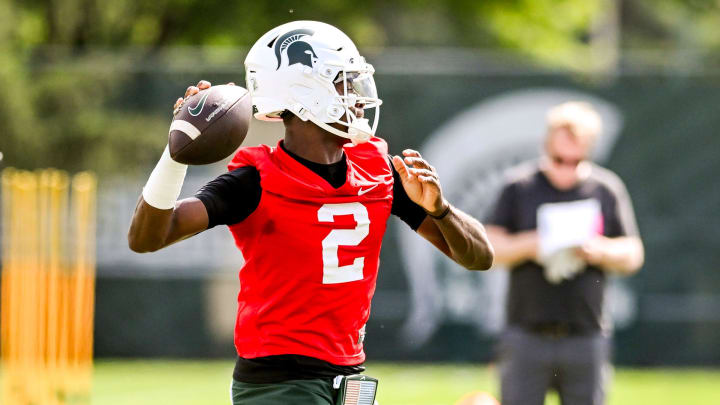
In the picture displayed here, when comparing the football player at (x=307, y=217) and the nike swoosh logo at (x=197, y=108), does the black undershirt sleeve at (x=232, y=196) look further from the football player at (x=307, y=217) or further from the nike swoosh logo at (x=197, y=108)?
the nike swoosh logo at (x=197, y=108)

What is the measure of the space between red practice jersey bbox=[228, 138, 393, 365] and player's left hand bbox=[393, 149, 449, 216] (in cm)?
18

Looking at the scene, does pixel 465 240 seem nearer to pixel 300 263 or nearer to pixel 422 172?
pixel 422 172

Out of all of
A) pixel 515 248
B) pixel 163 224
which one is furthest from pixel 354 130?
pixel 515 248

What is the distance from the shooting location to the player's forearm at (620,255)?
612 cm

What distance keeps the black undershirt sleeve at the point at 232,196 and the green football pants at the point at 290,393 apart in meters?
0.51

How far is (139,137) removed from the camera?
39.9 feet

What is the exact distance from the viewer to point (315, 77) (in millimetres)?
3869

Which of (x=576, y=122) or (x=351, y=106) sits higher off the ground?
(x=576, y=122)

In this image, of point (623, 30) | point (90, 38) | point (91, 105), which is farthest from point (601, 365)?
point (623, 30)

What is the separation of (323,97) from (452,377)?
7633 millimetres

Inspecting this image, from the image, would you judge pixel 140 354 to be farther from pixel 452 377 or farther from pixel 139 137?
pixel 452 377

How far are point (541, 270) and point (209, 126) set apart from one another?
2.96 metres

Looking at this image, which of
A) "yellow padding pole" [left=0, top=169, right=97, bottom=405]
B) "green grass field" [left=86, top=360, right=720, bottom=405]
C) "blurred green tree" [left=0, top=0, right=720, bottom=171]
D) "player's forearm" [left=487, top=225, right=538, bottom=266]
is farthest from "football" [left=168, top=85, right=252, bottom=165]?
"blurred green tree" [left=0, top=0, right=720, bottom=171]

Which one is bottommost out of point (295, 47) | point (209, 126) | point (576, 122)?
point (209, 126)
